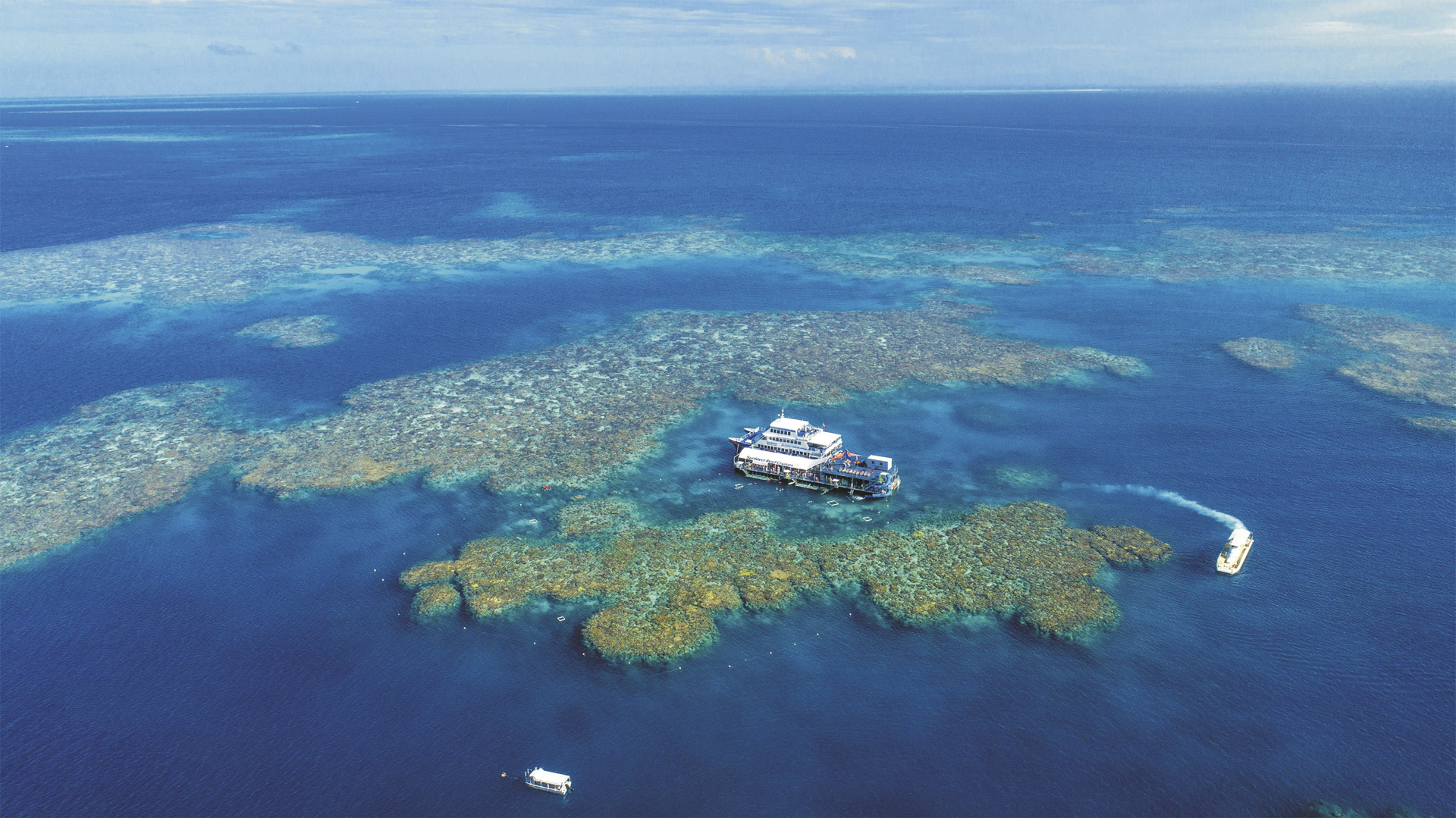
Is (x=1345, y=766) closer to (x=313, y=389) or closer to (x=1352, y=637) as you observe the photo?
(x=1352, y=637)

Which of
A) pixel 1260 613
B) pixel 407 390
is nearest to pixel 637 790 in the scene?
pixel 1260 613

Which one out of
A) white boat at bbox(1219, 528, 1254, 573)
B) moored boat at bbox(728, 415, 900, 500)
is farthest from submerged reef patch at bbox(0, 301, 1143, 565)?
white boat at bbox(1219, 528, 1254, 573)

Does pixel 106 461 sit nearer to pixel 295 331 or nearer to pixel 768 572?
A: pixel 295 331

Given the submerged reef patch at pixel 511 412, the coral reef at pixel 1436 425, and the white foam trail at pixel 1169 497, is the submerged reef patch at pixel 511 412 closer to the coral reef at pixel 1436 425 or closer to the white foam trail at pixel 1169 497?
the white foam trail at pixel 1169 497

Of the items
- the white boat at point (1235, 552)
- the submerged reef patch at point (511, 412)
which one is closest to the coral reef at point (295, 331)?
the submerged reef patch at point (511, 412)

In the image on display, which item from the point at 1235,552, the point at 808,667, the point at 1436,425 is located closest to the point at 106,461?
the point at 808,667

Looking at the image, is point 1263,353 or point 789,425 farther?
point 1263,353
